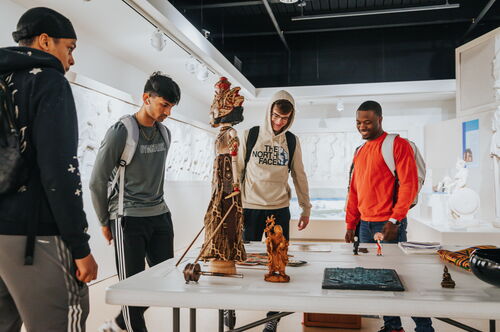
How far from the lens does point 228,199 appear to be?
1.40 m

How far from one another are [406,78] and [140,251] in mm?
6798

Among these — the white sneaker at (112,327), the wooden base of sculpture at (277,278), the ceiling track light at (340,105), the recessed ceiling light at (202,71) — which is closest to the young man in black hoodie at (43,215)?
the wooden base of sculpture at (277,278)

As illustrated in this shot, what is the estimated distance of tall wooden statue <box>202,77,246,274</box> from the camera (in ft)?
4.42

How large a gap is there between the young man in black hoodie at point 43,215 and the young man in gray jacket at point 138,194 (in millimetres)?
755

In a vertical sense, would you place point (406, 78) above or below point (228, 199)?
above

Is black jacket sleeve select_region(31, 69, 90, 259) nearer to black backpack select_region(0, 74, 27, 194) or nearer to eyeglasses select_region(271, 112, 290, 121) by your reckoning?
black backpack select_region(0, 74, 27, 194)

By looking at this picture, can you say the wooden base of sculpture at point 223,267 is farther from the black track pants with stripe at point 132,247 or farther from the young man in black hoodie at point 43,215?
the black track pants with stripe at point 132,247

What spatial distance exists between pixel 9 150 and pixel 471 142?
545cm

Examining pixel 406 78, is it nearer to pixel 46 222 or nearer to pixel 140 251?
pixel 140 251

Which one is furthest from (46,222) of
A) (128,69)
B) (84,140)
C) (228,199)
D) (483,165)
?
(483,165)

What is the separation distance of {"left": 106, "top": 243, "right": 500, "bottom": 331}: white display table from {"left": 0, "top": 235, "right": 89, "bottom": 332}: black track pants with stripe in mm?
138

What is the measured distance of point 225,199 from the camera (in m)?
1.40

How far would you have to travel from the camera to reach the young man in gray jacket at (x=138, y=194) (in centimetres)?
197

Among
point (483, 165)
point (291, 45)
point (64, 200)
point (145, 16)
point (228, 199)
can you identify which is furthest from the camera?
point (291, 45)
